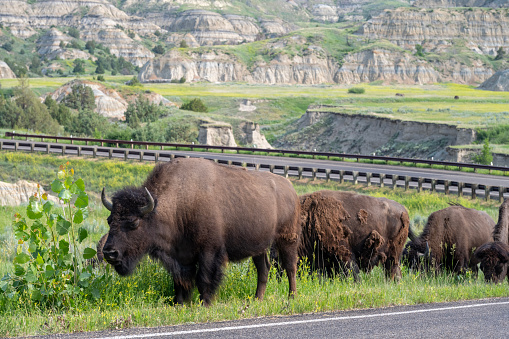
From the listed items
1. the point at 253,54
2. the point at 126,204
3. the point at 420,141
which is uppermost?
the point at 253,54

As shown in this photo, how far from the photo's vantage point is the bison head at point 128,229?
8102mm

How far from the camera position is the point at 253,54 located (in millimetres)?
165875

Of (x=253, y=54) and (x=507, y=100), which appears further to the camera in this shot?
(x=253, y=54)

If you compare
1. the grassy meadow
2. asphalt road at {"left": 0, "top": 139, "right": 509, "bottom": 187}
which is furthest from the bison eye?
asphalt road at {"left": 0, "top": 139, "right": 509, "bottom": 187}

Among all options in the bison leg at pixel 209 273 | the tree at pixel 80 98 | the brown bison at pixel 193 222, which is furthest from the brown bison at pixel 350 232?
the tree at pixel 80 98

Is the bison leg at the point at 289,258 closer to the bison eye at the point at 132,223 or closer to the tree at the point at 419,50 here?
the bison eye at the point at 132,223

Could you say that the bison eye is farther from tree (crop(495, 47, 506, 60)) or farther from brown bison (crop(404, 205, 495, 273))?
tree (crop(495, 47, 506, 60))

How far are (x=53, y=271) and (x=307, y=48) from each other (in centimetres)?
16521

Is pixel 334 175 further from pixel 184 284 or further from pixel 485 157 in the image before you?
pixel 184 284

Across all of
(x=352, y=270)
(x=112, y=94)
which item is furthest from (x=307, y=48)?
(x=352, y=270)

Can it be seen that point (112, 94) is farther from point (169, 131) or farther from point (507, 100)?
point (507, 100)

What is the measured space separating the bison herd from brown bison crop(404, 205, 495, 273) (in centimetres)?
25

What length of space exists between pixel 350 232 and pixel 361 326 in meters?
4.03

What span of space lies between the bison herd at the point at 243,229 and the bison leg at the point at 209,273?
0.6 inches
